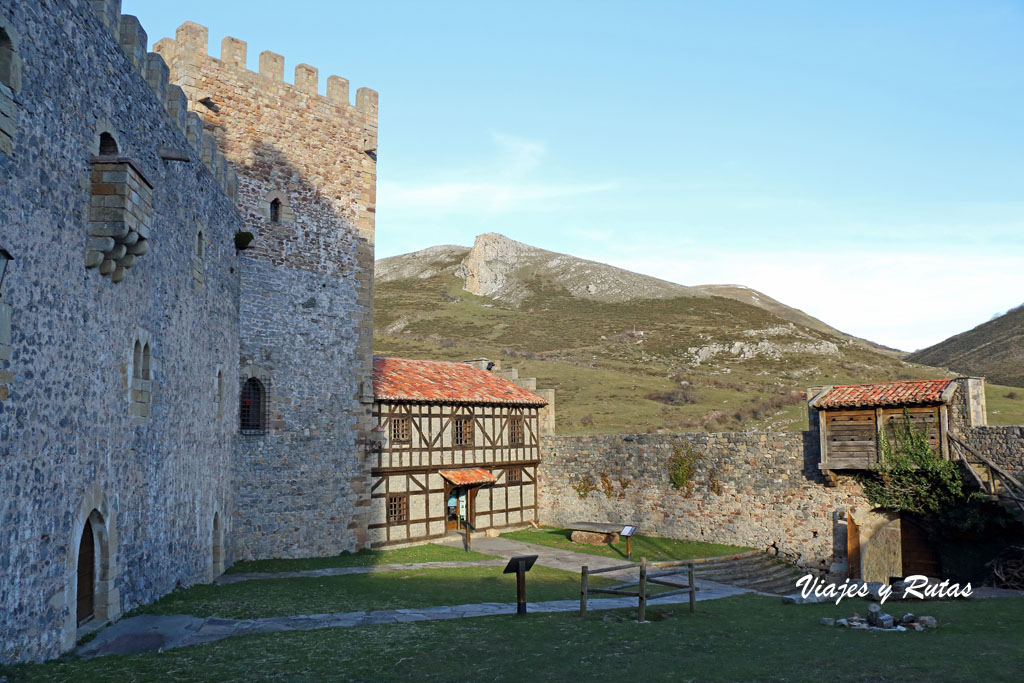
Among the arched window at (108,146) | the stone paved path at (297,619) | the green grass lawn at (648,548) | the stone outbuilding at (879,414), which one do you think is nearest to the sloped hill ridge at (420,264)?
the green grass lawn at (648,548)

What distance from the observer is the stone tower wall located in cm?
2022

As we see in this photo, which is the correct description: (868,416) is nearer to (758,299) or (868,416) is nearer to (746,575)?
(746,575)

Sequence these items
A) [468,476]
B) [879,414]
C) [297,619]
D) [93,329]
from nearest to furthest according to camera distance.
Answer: [93,329]
[297,619]
[879,414]
[468,476]

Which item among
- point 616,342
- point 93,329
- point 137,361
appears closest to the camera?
point 93,329

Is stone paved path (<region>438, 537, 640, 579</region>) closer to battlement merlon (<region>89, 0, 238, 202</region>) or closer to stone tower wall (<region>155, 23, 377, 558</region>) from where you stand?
stone tower wall (<region>155, 23, 377, 558</region>)

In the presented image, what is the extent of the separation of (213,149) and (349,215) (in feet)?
20.7

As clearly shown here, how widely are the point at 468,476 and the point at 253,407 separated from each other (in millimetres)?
8608

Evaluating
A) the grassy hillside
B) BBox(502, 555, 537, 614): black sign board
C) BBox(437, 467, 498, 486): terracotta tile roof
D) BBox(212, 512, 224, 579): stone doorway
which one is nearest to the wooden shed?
BBox(437, 467, 498, 486): terracotta tile roof

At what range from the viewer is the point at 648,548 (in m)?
24.5

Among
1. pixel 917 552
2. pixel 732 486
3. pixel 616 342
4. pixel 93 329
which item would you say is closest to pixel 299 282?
pixel 93 329

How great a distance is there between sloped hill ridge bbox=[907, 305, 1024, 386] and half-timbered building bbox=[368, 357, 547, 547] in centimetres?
4392

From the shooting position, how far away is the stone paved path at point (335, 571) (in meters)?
17.5

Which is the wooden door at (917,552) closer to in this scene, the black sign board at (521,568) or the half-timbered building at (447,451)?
the black sign board at (521,568)

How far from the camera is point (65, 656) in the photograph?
8.63 m
